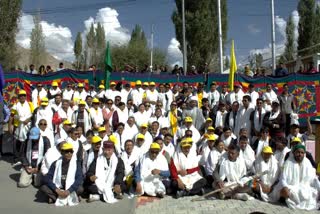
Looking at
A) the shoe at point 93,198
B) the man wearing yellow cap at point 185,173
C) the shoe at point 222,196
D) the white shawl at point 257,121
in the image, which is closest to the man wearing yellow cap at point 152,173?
the man wearing yellow cap at point 185,173

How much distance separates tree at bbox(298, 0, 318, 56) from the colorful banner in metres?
23.7

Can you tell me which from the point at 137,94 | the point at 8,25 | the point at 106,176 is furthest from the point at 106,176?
the point at 8,25

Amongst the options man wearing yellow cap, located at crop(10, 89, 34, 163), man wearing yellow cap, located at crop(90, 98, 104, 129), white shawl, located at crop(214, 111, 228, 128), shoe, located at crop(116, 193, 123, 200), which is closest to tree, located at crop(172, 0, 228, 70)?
white shawl, located at crop(214, 111, 228, 128)

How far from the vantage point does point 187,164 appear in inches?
288

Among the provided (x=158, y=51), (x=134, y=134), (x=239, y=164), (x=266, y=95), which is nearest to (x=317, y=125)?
(x=239, y=164)

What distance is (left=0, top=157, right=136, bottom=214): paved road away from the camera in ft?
19.8

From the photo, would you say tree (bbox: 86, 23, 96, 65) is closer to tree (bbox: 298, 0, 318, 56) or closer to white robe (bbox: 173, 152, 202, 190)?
tree (bbox: 298, 0, 318, 56)

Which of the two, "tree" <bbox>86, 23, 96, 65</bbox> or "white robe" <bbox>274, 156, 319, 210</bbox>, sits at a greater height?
"tree" <bbox>86, 23, 96, 65</bbox>

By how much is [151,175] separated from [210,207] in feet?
4.46

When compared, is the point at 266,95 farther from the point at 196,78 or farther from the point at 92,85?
the point at 92,85

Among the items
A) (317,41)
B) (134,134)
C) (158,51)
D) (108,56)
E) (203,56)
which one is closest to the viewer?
(134,134)

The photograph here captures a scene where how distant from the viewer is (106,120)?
934cm

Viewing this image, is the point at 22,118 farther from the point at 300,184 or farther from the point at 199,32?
the point at 199,32

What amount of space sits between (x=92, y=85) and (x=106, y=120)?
331cm
